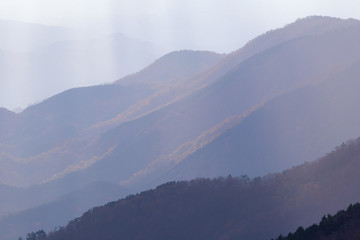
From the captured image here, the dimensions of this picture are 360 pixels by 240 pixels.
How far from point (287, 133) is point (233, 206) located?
85737 mm

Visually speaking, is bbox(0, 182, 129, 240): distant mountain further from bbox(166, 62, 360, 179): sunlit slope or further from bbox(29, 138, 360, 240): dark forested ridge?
bbox(29, 138, 360, 240): dark forested ridge

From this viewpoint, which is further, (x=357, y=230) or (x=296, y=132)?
(x=296, y=132)

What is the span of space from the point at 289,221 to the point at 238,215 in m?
10.8

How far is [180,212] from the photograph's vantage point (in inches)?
3984

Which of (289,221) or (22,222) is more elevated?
(22,222)

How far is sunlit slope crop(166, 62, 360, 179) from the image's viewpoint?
168125mm


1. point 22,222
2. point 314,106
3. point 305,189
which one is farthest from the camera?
point 314,106

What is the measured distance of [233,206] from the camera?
98438 millimetres

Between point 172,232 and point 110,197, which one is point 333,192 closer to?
point 172,232

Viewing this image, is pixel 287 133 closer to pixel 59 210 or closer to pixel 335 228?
pixel 59 210

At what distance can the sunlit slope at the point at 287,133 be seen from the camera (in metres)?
168

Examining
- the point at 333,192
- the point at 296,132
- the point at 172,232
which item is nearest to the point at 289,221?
the point at 333,192

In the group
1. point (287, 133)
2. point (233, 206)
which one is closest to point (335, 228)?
point (233, 206)

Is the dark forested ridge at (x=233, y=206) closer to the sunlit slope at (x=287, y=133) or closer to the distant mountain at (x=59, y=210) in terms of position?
the sunlit slope at (x=287, y=133)
